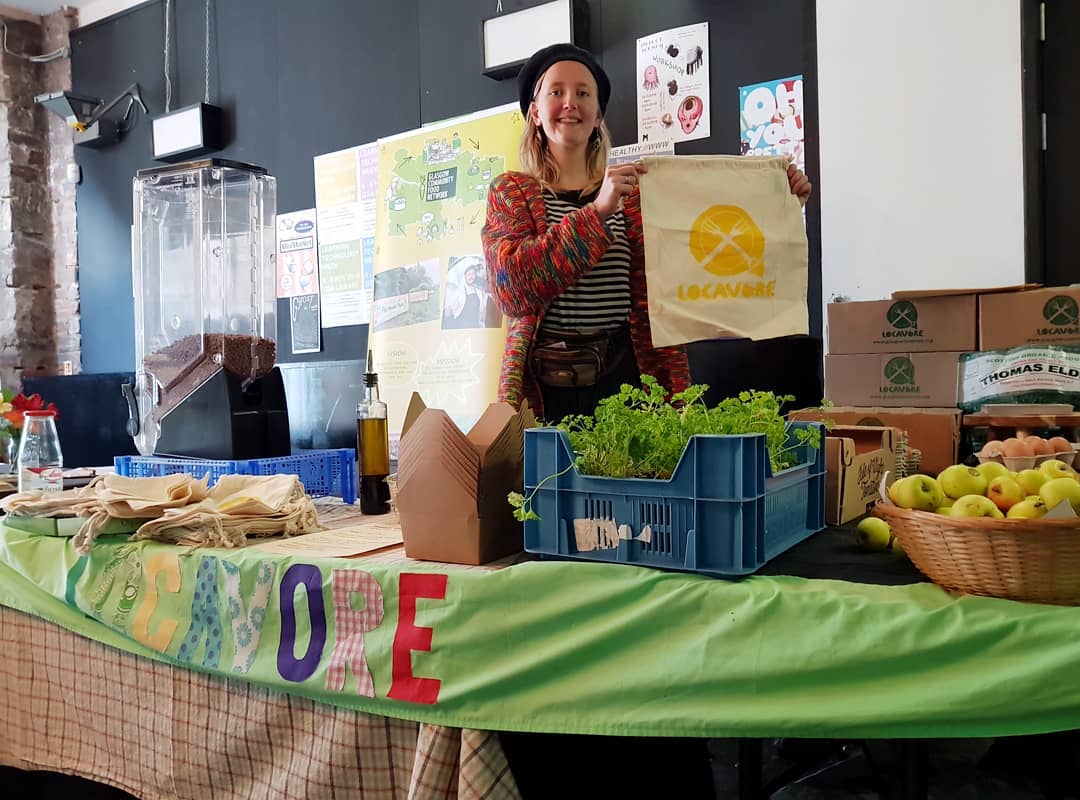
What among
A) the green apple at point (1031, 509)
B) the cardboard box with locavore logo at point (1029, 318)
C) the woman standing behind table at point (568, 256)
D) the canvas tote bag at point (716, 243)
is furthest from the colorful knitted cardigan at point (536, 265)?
the green apple at point (1031, 509)

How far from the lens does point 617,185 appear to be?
1508 millimetres

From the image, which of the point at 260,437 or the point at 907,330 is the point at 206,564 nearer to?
the point at 260,437

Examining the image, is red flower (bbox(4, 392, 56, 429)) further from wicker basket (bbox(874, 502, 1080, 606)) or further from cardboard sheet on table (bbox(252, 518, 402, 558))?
wicker basket (bbox(874, 502, 1080, 606))

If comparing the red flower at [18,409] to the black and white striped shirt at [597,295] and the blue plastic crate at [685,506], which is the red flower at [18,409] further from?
the blue plastic crate at [685,506]

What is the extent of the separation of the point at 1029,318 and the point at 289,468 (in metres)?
1.52

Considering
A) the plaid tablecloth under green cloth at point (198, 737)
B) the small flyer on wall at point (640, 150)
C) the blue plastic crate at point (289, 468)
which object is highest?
the small flyer on wall at point (640, 150)

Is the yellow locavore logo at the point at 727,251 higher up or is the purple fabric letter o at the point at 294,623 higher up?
the yellow locavore logo at the point at 727,251

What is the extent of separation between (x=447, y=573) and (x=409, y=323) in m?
2.36

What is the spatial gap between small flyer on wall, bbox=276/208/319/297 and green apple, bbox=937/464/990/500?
3.43 m

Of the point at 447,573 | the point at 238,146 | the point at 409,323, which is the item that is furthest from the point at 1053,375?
the point at 238,146

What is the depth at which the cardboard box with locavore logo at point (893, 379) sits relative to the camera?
1.75 m

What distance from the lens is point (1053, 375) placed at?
1.63m

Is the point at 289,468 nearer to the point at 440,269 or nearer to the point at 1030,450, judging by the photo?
the point at 1030,450

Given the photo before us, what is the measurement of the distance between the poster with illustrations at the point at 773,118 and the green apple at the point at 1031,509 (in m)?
1.94
